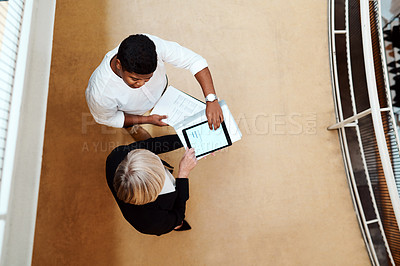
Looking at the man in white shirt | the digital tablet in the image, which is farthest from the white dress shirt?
the digital tablet

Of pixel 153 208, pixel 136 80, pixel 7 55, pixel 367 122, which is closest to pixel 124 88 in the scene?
pixel 136 80

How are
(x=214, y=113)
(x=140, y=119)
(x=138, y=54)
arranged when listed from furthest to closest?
(x=140, y=119), (x=214, y=113), (x=138, y=54)

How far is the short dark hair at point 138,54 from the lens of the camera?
135cm

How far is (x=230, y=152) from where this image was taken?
2580 mm

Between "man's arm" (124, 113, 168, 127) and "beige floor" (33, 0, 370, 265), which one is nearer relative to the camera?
"man's arm" (124, 113, 168, 127)

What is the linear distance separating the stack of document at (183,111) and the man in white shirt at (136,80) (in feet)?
0.17

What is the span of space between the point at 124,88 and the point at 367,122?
183 centimetres

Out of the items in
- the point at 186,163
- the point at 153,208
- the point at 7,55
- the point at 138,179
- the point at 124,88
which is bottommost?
the point at 153,208

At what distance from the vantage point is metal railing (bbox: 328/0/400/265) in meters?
1.90

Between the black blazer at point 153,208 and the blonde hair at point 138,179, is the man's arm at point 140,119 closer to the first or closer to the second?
the black blazer at point 153,208

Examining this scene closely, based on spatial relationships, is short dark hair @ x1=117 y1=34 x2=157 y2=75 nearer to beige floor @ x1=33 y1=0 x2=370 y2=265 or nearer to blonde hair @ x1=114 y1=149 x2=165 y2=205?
blonde hair @ x1=114 y1=149 x2=165 y2=205

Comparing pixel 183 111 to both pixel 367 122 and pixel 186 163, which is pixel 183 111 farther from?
pixel 367 122

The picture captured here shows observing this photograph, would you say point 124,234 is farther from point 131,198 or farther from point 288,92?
point 288,92

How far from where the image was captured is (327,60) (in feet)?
9.10
